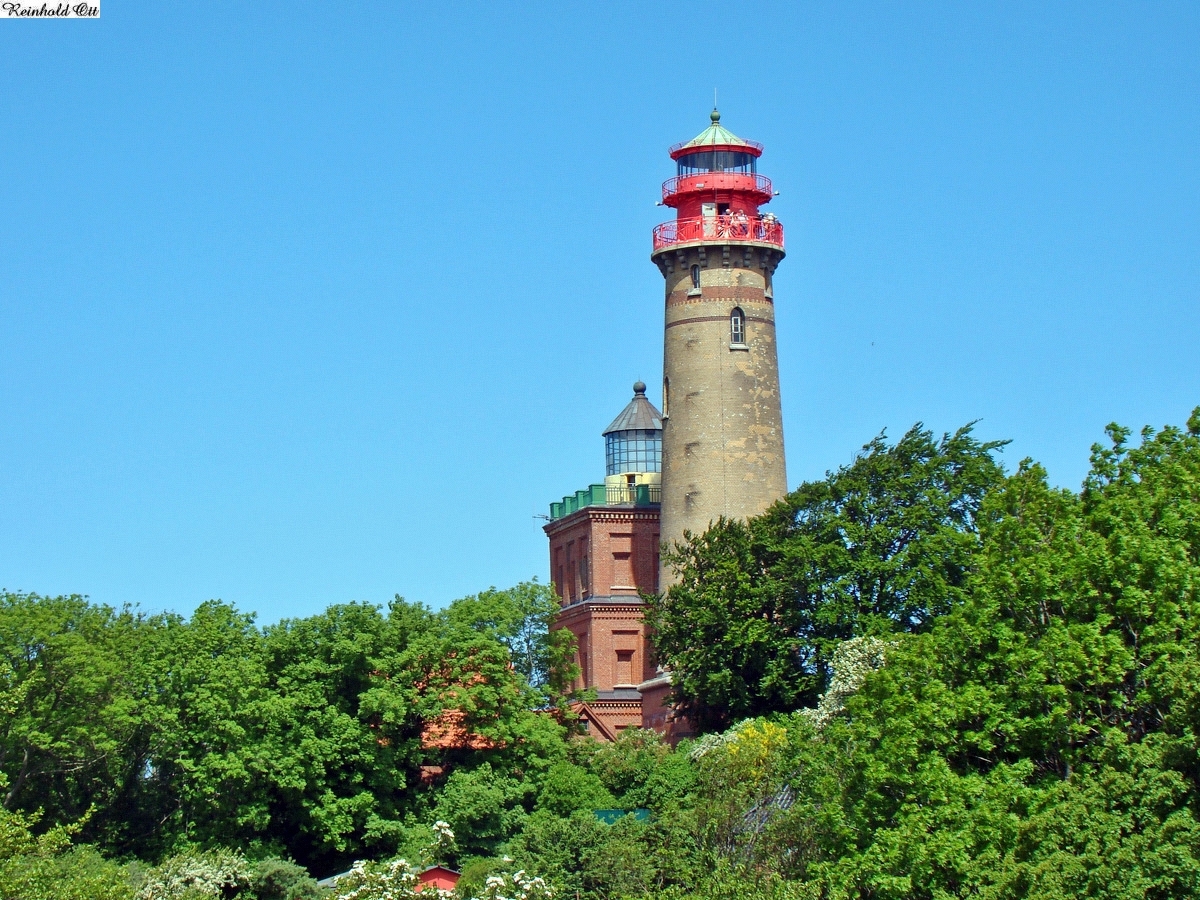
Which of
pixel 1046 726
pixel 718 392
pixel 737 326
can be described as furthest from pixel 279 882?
pixel 737 326

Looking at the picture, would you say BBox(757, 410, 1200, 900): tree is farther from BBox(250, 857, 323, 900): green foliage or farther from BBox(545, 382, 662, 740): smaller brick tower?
BBox(545, 382, 662, 740): smaller brick tower

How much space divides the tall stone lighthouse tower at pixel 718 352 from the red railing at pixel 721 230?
3cm

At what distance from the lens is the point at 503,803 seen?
6431 cm

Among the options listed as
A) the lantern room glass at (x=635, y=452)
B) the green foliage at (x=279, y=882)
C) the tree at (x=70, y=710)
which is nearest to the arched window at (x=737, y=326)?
the lantern room glass at (x=635, y=452)

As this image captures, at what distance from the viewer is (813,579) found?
220ft

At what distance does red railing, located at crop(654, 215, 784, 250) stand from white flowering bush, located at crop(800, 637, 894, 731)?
1854 cm

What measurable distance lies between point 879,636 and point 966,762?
1772 cm

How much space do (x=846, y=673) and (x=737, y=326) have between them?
1834 centimetres

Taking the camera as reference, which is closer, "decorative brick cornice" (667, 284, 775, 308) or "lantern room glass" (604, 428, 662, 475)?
"decorative brick cornice" (667, 284, 775, 308)

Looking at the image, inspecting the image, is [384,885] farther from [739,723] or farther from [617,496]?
[617,496]

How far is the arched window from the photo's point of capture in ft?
249

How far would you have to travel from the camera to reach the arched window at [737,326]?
75.8 meters

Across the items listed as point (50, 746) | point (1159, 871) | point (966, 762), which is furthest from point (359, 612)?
point (1159, 871)

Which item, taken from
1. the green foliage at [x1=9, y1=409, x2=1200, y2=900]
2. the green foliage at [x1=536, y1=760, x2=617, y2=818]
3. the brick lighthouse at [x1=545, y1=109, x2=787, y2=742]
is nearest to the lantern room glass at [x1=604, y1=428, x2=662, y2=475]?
the brick lighthouse at [x1=545, y1=109, x2=787, y2=742]
